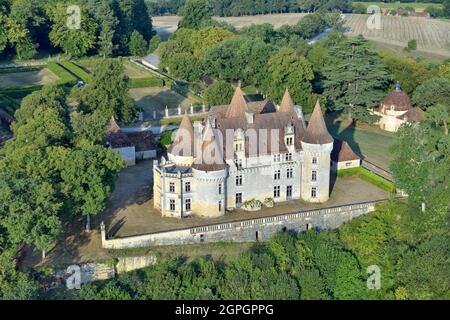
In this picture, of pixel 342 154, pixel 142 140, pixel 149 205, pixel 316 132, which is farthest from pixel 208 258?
pixel 142 140

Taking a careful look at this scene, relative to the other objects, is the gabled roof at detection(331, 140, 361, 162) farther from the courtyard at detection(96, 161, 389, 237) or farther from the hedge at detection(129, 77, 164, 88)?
the hedge at detection(129, 77, 164, 88)

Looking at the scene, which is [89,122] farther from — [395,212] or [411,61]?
[411,61]

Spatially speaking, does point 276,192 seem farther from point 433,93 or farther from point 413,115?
point 433,93

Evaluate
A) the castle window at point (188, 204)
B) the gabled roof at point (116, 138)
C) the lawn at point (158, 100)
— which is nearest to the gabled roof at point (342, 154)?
the castle window at point (188, 204)

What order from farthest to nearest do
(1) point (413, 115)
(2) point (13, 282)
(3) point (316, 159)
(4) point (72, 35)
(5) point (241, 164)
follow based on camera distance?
(4) point (72, 35) → (1) point (413, 115) → (3) point (316, 159) → (5) point (241, 164) → (2) point (13, 282)

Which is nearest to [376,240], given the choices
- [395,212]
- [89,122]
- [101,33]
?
[395,212]
